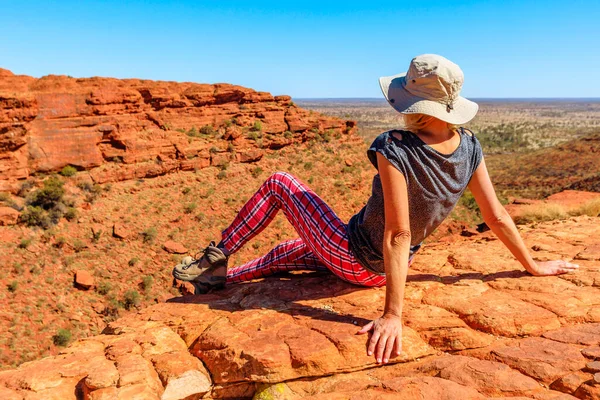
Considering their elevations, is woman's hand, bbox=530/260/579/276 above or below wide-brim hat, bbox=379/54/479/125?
below

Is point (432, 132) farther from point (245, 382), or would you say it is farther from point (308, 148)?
point (308, 148)

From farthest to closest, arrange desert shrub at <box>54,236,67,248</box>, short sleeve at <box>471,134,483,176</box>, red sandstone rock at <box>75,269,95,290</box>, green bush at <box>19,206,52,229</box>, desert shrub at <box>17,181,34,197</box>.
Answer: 1. desert shrub at <box>17,181,34,197</box>
2. green bush at <box>19,206,52,229</box>
3. desert shrub at <box>54,236,67,248</box>
4. red sandstone rock at <box>75,269,95,290</box>
5. short sleeve at <box>471,134,483,176</box>

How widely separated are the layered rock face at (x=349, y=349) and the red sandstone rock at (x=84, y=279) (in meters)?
11.2

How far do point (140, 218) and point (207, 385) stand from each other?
50.5 ft

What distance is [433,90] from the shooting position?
2346 millimetres

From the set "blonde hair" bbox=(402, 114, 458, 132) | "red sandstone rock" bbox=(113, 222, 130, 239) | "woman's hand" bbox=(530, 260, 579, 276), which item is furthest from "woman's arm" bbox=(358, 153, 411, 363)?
"red sandstone rock" bbox=(113, 222, 130, 239)

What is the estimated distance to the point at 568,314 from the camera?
258 centimetres

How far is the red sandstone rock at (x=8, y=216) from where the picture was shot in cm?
1463

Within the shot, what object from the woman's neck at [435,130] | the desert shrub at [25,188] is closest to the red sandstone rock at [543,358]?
the woman's neck at [435,130]

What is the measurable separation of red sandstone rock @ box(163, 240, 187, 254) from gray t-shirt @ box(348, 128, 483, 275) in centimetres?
1365

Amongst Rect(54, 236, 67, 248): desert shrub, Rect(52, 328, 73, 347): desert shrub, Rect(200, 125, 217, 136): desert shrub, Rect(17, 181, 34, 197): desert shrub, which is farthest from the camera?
Rect(200, 125, 217, 136): desert shrub

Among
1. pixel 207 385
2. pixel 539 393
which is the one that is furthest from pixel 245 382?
pixel 539 393

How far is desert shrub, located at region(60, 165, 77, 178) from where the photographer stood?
17.8 meters

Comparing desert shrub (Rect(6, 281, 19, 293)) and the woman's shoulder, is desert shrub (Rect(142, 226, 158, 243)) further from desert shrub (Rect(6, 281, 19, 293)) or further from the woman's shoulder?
the woman's shoulder
